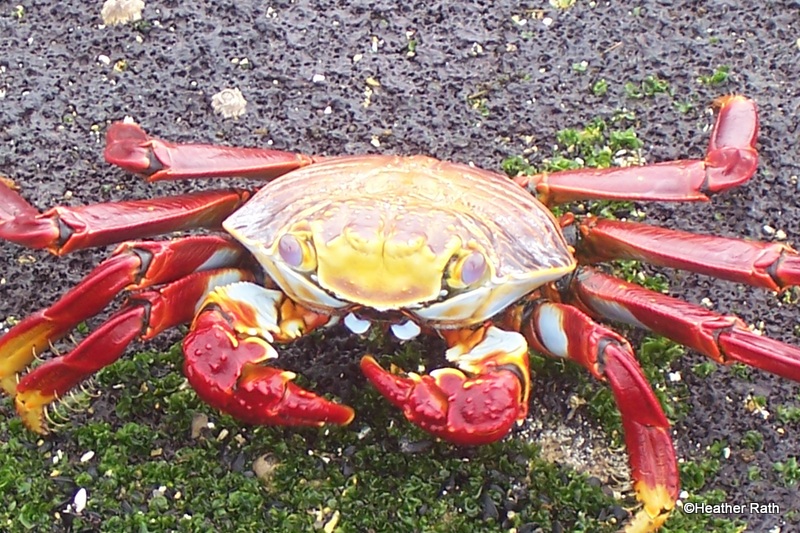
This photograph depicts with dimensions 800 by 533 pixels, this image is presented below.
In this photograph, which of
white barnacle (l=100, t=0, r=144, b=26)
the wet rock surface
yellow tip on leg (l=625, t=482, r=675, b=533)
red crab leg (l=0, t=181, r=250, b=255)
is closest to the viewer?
yellow tip on leg (l=625, t=482, r=675, b=533)

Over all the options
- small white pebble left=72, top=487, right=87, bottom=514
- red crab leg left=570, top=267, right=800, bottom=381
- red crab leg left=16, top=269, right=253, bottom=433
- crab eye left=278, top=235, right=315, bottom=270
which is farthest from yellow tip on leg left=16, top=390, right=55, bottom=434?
red crab leg left=570, top=267, right=800, bottom=381

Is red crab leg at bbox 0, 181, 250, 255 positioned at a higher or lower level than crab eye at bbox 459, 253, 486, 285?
lower

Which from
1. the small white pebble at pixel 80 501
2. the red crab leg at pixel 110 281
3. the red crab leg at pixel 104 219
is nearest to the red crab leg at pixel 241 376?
the red crab leg at pixel 110 281

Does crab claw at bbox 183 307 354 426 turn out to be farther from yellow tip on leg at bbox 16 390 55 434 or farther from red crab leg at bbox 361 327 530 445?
yellow tip on leg at bbox 16 390 55 434

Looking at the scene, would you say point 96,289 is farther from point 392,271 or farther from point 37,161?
point 37,161

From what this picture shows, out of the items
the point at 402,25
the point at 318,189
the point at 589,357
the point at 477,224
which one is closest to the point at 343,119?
the point at 402,25

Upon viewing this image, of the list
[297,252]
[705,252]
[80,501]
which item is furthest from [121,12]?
[705,252]
